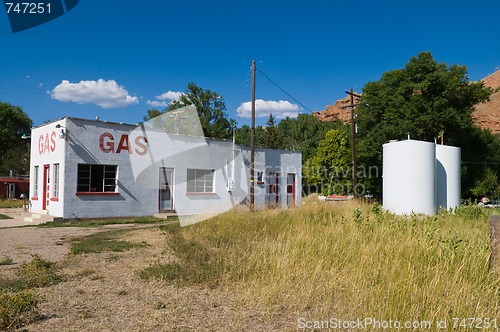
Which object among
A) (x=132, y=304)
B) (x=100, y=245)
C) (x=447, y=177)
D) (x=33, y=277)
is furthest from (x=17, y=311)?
(x=447, y=177)

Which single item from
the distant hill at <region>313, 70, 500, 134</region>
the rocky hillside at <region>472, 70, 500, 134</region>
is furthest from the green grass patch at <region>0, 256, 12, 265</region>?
the rocky hillside at <region>472, 70, 500, 134</region>

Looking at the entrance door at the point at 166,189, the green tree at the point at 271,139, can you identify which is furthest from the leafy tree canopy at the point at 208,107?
the entrance door at the point at 166,189

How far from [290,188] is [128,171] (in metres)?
11.5

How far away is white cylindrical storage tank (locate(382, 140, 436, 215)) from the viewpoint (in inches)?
648

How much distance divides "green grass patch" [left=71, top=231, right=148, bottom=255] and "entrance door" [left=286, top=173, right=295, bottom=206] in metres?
15.9

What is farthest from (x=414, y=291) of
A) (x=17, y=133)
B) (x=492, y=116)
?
(x=492, y=116)

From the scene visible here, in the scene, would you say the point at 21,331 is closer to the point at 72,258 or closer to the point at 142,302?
the point at 142,302

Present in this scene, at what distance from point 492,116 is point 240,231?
7566cm

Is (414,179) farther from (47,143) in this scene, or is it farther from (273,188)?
(47,143)

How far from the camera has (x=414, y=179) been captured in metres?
16.5

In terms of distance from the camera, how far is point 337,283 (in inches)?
200

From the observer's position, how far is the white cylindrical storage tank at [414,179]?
16.5m

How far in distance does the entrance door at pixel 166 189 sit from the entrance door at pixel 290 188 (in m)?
8.64

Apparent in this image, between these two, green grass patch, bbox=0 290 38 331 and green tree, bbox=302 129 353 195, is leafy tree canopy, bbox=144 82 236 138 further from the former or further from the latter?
green grass patch, bbox=0 290 38 331
